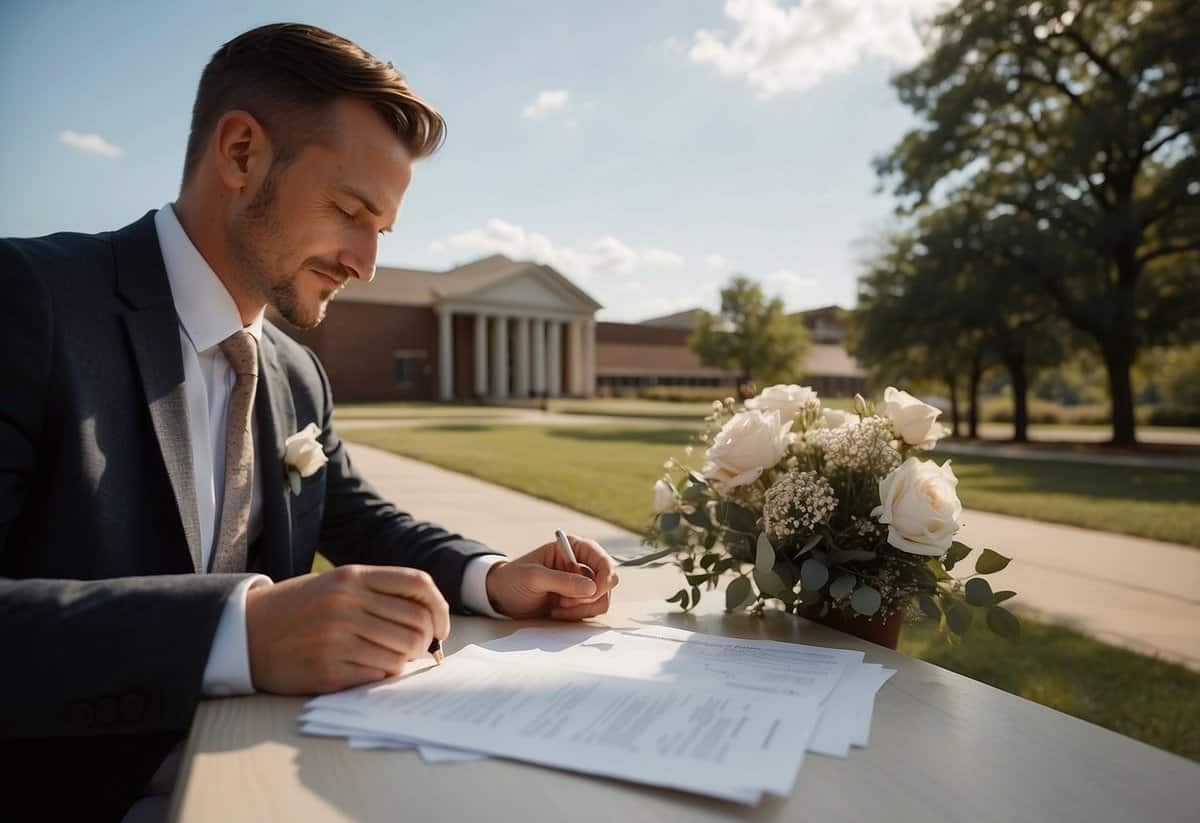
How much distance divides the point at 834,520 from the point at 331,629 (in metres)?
1.05

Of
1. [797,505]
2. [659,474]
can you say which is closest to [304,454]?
[797,505]

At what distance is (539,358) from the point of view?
57.7m

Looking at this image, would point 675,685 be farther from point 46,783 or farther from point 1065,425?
point 1065,425

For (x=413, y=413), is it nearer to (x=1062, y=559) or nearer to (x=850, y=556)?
(x=1062, y=559)

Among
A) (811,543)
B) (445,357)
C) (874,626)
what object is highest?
(445,357)

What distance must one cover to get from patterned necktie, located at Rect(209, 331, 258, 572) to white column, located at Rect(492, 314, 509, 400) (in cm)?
5295

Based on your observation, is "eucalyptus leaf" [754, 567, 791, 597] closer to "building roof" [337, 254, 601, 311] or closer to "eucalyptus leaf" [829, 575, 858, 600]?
"eucalyptus leaf" [829, 575, 858, 600]

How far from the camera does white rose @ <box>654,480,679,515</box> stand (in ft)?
6.37

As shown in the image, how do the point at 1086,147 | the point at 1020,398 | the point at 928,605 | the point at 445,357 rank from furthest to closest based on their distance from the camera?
the point at 445,357 → the point at 1020,398 → the point at 1086,147 → the point at 928,605

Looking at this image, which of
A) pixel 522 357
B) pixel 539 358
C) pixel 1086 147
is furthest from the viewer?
pixel 539 358

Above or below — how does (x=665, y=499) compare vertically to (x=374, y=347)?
below

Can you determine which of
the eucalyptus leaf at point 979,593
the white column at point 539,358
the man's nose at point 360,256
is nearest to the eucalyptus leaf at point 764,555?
the eucalyptus leaf at point 979,593

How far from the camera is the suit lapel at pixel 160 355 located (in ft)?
4.96

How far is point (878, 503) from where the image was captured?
1644 mm
